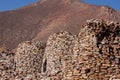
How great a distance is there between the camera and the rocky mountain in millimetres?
113062

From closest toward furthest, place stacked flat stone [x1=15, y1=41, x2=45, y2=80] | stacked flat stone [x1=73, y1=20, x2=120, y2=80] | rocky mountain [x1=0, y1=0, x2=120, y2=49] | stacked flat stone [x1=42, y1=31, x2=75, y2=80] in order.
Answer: stacked flat stone [x1=73, y1=20, x2=120, y2=80]
stacked flat stone [x1=42, y1=31, x2=75, y2=80]
stacked flat stone [x1=15, y1=41, x2=45, y2=80]
rocky mountain [x1=0, y1=0, x2=120, y2=49]

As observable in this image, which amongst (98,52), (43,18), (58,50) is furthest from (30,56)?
(43,18)

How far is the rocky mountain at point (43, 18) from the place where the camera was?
371ft

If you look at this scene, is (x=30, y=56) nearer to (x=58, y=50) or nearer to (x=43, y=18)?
(x=58, y=50)

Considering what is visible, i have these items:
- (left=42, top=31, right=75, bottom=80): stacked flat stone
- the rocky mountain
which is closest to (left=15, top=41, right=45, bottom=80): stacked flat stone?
(left=42, top=31, right=75, bottom=80): stacked flat stone

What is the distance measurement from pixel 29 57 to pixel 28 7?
126 m

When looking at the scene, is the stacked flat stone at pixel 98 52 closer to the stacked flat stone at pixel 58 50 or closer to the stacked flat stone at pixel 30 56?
the stacked flat stone at pixel 58 50

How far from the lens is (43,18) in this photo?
137875mm

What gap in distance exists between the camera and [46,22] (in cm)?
13238

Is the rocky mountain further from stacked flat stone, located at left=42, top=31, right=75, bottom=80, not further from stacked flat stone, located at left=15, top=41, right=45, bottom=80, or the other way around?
stacked flat stone, located at left=42, top=31, right=75, bottom=80

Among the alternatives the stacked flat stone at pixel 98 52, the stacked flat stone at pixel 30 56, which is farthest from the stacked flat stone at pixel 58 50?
the stacked flat stone at pixel 98 52

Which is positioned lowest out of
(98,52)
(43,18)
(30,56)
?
(98,52)

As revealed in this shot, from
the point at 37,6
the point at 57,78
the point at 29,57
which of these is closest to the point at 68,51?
the point at 29,57

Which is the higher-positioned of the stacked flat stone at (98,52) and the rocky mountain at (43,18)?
the rocky mountain at (43,18)
